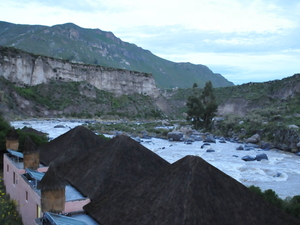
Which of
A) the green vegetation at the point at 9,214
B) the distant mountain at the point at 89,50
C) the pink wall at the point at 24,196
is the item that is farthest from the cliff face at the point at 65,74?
the green vegetation at the point at 9,214

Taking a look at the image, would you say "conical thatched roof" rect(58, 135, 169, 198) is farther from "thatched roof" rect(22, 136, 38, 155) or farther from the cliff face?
the cliff face

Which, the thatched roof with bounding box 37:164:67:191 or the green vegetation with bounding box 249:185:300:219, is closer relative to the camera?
the thatched roof with bounding box 37:164:67:191

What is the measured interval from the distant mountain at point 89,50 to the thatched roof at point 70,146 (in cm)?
10316

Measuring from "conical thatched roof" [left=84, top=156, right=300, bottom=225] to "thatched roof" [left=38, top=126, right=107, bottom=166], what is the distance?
4.84 metres

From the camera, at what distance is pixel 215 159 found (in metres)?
24.4

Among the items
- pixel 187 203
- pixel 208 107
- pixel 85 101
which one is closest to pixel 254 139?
pixel 208 107

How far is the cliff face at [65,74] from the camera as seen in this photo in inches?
2301

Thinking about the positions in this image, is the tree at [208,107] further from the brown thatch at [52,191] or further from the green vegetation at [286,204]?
the brown thatch at [52,191]

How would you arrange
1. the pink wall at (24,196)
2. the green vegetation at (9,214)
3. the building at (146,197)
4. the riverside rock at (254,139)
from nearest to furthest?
the building at (146,197)
the pink wall at (24,196)
the green vegetation at (9,214)
the riverside rock at (254,139)

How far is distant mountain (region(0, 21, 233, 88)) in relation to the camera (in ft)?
394

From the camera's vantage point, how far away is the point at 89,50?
142250mm

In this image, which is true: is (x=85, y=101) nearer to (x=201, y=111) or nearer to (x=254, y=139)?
(x=201, y=111)

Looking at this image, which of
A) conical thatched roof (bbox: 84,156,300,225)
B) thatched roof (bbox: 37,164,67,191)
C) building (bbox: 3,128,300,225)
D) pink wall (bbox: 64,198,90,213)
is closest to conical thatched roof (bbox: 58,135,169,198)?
building (bbox: 3,128,300,225)

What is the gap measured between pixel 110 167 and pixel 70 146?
156 inches
